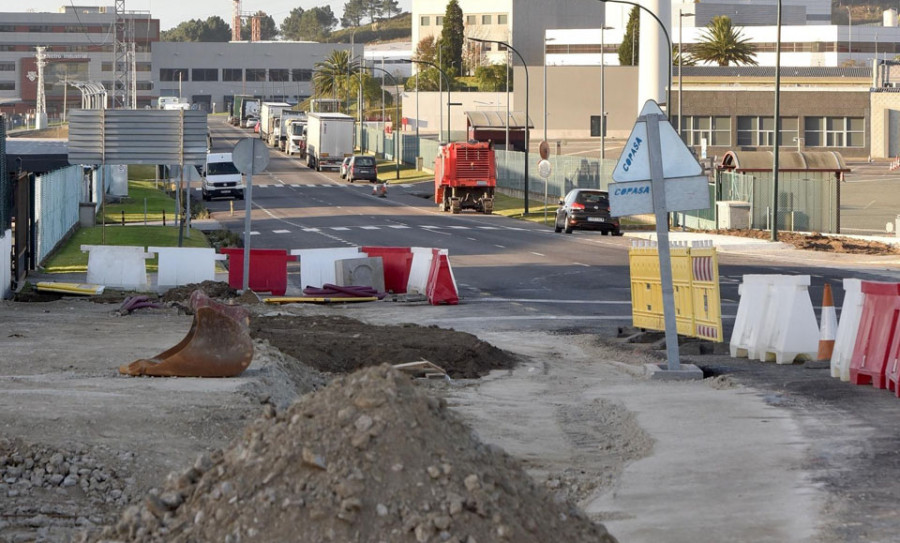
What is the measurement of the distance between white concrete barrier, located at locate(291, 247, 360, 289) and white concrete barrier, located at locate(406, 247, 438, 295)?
1.22 m

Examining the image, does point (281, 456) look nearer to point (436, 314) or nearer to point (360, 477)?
point (360, 477)

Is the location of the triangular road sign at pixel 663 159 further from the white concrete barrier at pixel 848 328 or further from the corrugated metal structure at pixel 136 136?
the corrugated metal structure at pixel 136 136

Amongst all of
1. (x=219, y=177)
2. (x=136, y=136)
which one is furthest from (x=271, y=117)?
(x=136, y=136)

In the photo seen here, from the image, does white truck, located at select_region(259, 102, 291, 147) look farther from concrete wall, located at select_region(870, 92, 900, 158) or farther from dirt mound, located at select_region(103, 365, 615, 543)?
dirt mound, located at select_region(103, 365, 615, 543)

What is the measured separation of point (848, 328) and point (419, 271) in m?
14.5

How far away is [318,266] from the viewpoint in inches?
1110

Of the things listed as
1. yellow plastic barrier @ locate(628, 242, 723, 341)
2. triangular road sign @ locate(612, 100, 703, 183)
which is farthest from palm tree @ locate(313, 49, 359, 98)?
triangular road sign @ locate(612, 100, 703, 183)

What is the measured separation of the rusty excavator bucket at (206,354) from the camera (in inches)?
551

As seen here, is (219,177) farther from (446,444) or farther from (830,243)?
(446,444)

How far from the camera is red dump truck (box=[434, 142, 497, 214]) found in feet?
201

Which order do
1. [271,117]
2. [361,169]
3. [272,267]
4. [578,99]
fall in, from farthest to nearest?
[578,99]
[271,117]
[361,169]
[272,267]

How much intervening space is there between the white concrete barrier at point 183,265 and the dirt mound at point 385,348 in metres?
9.09

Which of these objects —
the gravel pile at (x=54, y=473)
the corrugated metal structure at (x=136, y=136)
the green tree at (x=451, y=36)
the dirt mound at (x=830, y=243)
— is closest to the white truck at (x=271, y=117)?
the green tree at (x=451, y=36)

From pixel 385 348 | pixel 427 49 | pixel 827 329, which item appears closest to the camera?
pixel 827 329
